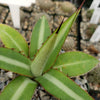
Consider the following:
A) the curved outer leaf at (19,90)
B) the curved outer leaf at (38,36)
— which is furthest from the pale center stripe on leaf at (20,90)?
the curved outer leaf at (38,36)

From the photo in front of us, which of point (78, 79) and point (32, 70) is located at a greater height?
point (32, 70)

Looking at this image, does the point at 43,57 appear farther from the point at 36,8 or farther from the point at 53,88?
the point at 36,8

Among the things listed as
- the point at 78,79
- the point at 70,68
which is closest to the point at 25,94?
the point at 70,68

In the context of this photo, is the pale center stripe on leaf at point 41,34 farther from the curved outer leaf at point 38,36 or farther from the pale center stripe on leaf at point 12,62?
the pale center stripe on leaf at point 12,62

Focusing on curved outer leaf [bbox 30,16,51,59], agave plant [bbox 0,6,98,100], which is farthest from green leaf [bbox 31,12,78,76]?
curved outer leaf [bbox 30,16,51,59]

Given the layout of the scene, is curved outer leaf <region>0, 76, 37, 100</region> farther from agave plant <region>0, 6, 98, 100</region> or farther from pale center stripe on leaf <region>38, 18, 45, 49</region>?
pale center stripe on leaf <region>38, 18, 45, 49</region>

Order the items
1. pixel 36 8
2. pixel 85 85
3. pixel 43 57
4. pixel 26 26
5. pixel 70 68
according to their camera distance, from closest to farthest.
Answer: pixel 43 57 < pixel 70 68 < pixel 85 85 < pixel 26 26 < pixel 36 8

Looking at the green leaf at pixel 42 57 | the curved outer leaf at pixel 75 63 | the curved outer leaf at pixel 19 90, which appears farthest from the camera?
the curved outer leaf at pixel 75 63
